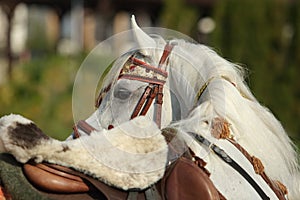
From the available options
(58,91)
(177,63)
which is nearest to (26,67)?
(58,91)

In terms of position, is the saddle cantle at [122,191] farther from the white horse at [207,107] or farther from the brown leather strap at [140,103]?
the brown leather strap at [140,103]

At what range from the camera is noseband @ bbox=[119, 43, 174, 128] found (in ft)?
10.0

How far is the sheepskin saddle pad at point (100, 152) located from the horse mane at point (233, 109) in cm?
24

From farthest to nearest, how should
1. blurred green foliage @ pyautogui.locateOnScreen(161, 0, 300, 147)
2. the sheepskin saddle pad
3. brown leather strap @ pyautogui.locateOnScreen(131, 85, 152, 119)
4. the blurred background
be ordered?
blurred green foliage @ pyautogui.locateOnScreen(161, 0, 300, 147) < the blurred background < brown leather strap @ pyautogui.locateOnScreen(131, 85, 152, 119) < the sheepskin saddle pad

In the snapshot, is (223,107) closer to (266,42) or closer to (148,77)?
(148,77)

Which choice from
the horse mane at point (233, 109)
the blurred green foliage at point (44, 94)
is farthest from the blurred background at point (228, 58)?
the horse mane at point (233, 109)

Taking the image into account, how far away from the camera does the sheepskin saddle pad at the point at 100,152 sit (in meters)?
2.66

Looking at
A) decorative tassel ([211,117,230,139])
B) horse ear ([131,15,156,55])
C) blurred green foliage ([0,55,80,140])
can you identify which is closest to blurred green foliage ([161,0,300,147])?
blurred green foliage ([0,55,80,140])

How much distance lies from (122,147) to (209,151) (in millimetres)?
342

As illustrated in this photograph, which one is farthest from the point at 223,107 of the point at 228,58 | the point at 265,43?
the point at 265,43

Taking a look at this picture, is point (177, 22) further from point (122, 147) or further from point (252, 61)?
point (122, 147)

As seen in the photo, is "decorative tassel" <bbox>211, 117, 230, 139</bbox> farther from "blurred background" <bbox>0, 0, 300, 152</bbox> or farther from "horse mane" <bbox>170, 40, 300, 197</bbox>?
"blurred background" <bbox>0, 0, 300, 152</bbox>

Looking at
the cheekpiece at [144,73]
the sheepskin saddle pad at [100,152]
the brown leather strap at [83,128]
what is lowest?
the brown leather strap at [83,128]

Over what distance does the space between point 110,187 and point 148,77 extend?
55cm
